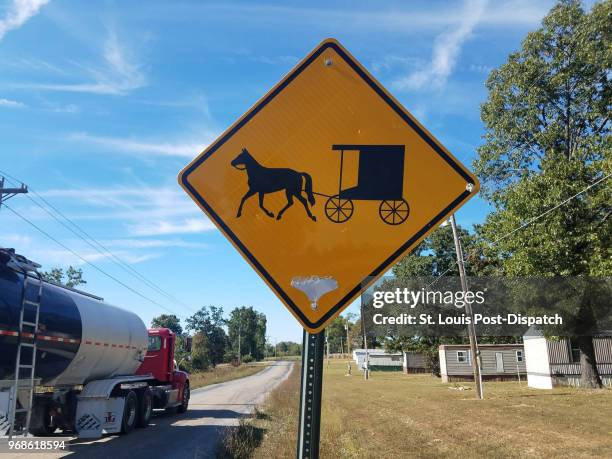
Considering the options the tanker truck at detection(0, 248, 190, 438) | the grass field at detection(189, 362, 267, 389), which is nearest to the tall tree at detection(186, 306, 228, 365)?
the grass field at detection(189, 362, 267, 389)

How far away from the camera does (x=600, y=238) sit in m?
Answer: 21.1

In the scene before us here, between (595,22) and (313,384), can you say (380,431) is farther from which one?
(595,22)

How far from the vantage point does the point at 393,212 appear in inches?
83.5

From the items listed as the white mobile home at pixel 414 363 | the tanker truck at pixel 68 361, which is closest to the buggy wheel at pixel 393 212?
the tanker truck at pixel 68 361

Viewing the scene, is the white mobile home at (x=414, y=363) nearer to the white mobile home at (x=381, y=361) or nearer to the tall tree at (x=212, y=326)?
the white mobile home at (x=381, y=361)

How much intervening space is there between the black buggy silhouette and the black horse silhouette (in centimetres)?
11

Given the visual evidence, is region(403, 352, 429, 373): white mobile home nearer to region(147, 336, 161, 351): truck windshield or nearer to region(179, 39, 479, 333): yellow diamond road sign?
region(147, 336, 161, 351): truck windshield

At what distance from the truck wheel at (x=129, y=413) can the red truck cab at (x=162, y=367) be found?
7.91 feet

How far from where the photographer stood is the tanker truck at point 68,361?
831 centimetres

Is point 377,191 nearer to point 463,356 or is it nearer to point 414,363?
point 463,356

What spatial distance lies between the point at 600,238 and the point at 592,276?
6.56 ft

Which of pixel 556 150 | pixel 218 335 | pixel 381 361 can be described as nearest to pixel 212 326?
pixel 218 335

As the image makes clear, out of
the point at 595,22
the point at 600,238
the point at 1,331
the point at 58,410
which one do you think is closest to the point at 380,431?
the point at 58,410

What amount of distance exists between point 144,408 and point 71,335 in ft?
17.3
